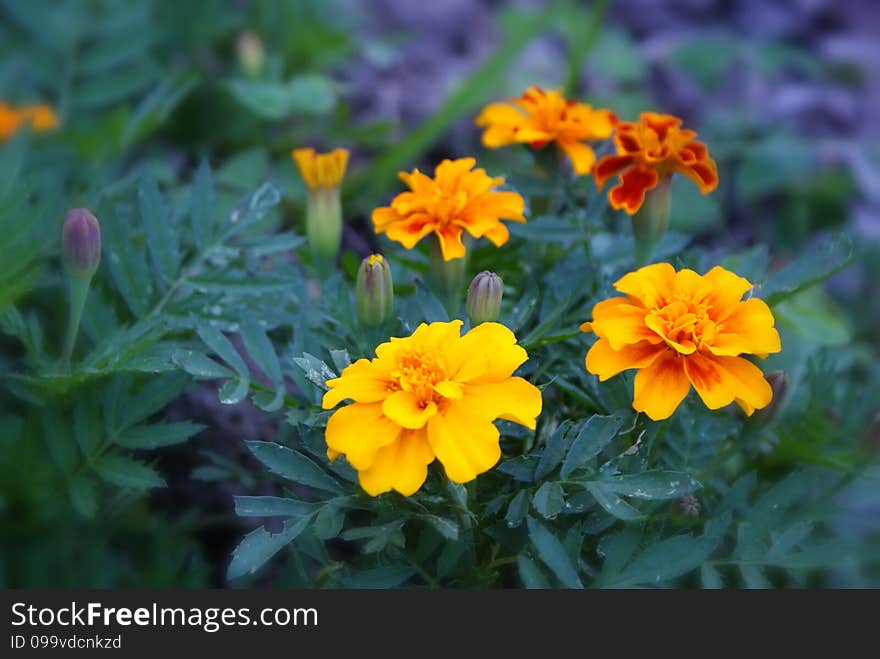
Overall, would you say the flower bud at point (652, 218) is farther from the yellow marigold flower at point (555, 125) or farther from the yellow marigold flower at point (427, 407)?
the yellow marigold flower at point (427, 407)

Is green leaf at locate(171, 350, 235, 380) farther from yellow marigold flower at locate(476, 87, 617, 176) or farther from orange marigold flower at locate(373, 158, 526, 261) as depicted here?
yellow marigold flower at locate(476, 87, 617, 176)

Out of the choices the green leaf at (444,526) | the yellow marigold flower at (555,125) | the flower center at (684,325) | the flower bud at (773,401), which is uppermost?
the yellow marigold flower at (555,125)

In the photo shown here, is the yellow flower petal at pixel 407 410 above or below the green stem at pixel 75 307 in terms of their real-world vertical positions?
above

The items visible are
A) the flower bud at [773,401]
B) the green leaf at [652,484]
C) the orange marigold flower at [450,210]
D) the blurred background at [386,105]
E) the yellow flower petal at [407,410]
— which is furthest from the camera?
the blurred background at [386,105]

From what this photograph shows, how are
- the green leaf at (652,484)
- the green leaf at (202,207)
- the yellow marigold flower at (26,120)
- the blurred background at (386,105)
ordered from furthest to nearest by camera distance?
the yellow marigold flower at (26,120) → the blurred background at (386,105) → the green leaf at (202,207) → the green leaf at (652,484)

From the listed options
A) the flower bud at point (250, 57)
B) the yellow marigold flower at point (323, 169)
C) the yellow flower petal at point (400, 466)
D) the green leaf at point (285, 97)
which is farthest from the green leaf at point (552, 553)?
the flower bud at point (250, 57)

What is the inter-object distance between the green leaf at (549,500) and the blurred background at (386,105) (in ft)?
1.46

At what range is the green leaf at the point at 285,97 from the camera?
1.79 meters

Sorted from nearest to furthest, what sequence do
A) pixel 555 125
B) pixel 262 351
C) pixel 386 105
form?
pixel 262 351 → pixel 555 125 → pixel 386 105

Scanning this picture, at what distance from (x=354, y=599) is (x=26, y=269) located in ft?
2.00

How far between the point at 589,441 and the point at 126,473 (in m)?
0.48

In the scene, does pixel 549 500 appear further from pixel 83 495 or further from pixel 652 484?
pixel 83 495

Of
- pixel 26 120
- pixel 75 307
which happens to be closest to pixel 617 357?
pixel 75 307

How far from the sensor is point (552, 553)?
853 millimetres
